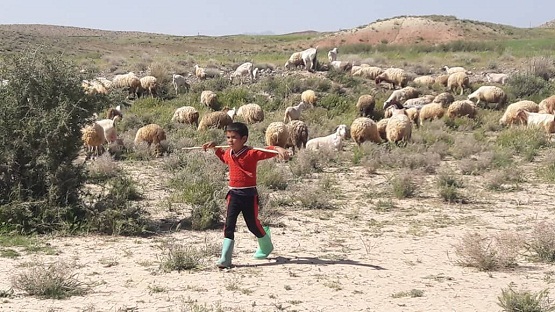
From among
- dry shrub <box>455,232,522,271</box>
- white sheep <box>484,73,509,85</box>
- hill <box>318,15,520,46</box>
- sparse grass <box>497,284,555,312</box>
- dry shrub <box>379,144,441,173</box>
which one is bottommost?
dry shrub <box>379,144,441,173</box>

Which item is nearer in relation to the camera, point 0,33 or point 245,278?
point 245,278

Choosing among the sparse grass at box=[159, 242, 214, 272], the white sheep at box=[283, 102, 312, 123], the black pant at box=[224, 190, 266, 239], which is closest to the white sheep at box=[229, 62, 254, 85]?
the white sheep at box=[283, 102, 312, 123]

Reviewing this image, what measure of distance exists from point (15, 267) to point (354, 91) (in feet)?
63.3

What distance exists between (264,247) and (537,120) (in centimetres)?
1405

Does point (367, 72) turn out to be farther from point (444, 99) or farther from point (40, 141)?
point (40, 141)

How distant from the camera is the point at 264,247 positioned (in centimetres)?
757

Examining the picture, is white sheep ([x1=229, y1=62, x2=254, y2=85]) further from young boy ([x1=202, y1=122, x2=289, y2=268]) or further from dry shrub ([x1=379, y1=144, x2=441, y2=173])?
young boy ([x1=202, y1=122, x2=289, y2=268])

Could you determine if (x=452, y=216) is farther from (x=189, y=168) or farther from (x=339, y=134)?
(x=339, y=134)

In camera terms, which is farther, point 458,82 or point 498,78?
Answer: point 498,78

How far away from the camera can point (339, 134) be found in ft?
54.9

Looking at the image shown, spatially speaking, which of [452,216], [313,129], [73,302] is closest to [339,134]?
[313,129]

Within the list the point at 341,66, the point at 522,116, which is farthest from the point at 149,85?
the point at 522,116

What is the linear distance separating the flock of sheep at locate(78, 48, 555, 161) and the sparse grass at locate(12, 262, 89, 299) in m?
3.78

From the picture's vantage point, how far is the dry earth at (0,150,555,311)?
20.3 ft
